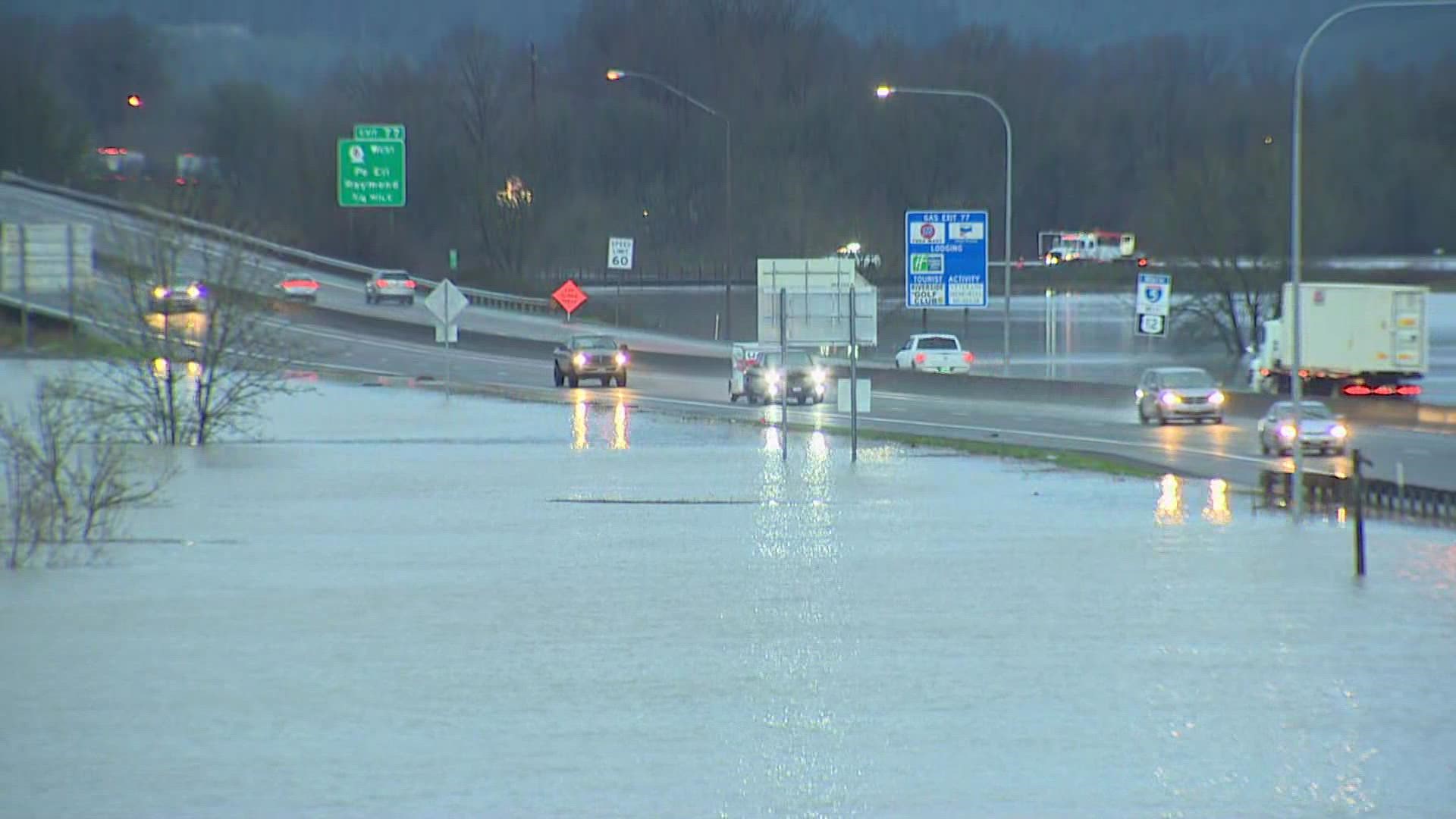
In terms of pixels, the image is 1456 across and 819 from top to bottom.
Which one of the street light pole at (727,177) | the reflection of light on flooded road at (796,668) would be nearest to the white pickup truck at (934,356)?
the street light pole at (727,177)

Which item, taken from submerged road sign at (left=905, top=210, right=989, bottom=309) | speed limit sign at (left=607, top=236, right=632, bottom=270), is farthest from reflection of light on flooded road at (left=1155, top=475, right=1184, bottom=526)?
speed limit sign at (left=607, top=236, right=632, bottom=270)

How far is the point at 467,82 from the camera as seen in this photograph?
121938mm

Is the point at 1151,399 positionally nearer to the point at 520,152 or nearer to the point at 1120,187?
the point at 520,152

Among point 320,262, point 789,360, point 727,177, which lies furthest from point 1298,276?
point 320,262

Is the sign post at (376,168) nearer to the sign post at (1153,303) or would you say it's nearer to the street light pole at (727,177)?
the street light pole at (727,177)

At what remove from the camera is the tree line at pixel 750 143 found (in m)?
101

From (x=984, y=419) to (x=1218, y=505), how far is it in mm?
22039

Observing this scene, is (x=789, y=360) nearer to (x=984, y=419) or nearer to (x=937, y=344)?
(x=984, y=419)

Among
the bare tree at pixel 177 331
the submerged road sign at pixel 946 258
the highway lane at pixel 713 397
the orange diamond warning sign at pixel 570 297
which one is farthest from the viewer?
the orange diamond warning sign at pixel 570 297

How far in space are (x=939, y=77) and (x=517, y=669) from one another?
128210mm

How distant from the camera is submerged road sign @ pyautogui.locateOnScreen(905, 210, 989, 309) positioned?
54.5 meters

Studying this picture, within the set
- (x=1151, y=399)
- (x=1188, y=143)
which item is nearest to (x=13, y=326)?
(x=1151, y=399)

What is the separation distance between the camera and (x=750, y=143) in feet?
447

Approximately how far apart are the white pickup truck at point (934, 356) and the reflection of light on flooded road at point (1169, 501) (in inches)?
1306
